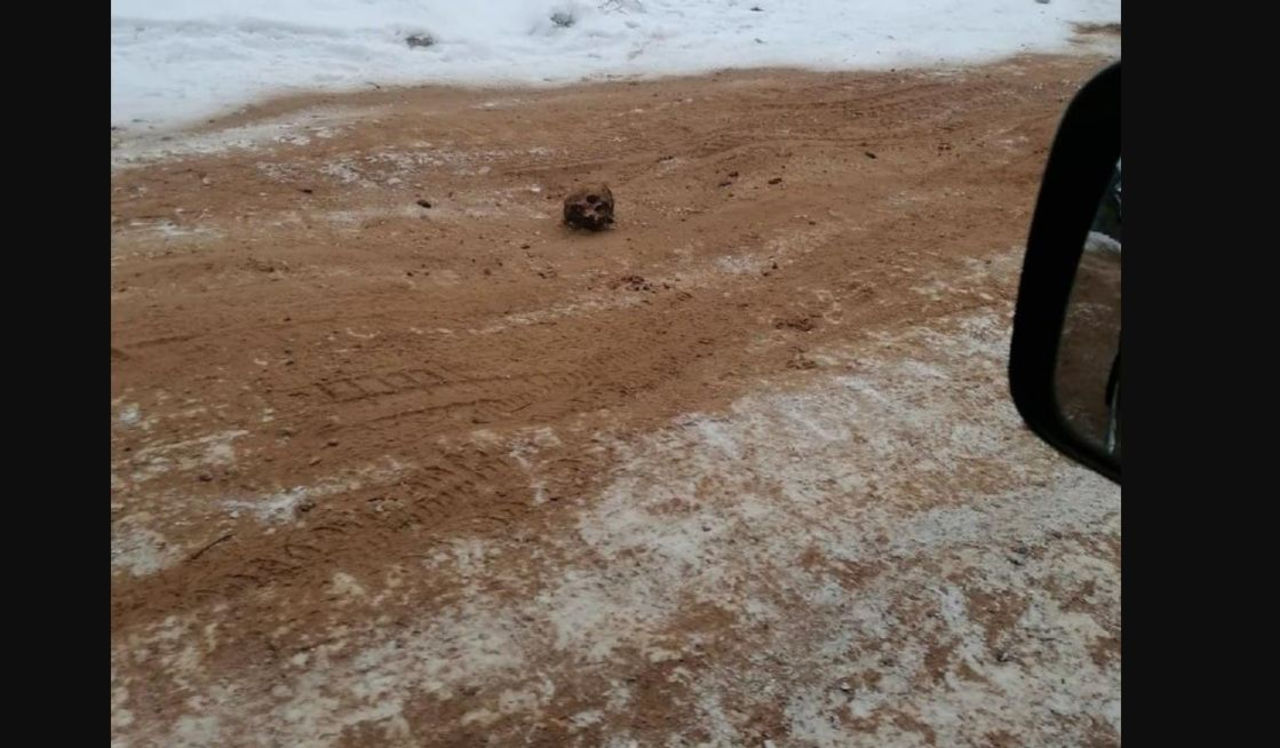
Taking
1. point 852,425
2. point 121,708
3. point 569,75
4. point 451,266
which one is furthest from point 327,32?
point 121,708

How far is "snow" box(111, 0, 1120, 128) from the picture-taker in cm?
848

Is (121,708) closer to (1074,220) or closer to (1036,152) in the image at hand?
(1074,220)

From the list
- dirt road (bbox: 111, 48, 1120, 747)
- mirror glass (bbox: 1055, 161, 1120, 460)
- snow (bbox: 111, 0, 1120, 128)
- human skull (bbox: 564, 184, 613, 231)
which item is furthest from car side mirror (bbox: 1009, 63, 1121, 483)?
snow (bbox: 111, 0, 1120, 128)

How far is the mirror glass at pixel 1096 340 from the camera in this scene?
2.11 meters

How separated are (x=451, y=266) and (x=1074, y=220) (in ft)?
13.2

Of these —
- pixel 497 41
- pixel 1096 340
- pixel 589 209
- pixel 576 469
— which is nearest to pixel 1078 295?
pixel 1096 340

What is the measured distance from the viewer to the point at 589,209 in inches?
243

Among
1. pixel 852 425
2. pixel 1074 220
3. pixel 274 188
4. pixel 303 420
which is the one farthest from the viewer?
pixel 274 188

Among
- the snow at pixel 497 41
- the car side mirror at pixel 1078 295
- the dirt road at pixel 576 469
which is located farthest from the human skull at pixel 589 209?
the car side mirror at pixel 1078 295

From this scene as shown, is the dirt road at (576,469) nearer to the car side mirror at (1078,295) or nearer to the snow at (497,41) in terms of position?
the car side mirror at (1078,295)

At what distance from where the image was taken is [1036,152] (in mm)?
7797

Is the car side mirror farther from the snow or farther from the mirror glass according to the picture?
the snow

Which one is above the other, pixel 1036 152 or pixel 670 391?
pixel 1036 152

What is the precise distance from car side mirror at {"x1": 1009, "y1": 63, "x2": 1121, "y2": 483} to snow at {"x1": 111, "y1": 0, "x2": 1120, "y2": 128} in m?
6.87
